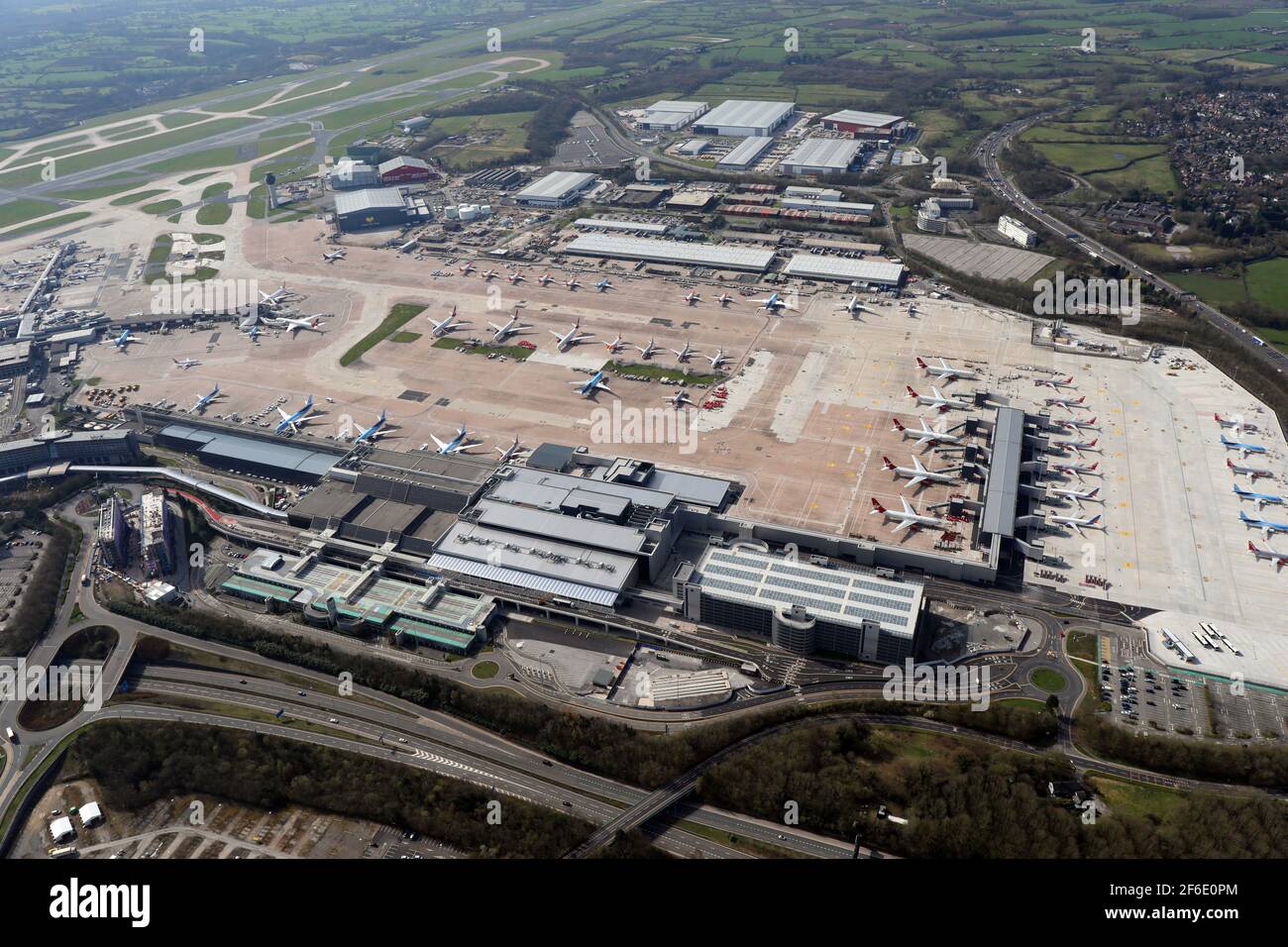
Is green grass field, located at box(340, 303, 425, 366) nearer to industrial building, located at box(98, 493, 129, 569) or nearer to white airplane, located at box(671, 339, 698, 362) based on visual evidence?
industrial building, located at box(98, 493, 129, 569)

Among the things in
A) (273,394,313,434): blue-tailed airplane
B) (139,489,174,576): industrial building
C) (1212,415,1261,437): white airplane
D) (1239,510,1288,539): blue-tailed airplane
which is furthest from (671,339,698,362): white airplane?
(1239,510,1288,539): blue-tailed airplane

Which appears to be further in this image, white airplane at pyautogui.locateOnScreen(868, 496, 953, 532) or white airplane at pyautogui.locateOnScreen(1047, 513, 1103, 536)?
white airplane at pyautogui.locateOnScreen(1047, 513, 1103, 536)

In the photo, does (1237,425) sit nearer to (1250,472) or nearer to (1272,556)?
(1250,472)

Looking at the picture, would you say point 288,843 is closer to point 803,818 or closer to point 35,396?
point 803,818

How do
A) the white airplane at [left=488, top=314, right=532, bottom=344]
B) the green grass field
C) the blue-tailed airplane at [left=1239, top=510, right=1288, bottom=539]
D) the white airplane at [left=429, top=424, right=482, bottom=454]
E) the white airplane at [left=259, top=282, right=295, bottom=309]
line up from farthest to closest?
1. the white airplane at [left=259, top=282, right=295, bottom=309]
2. the white airplane at [left=488, top=314, right=532, bottom=344]
3. the green grass field
4. the white airplane at [left=429, top=424, right=482, bottom=454]
5. the blue-tailed airplane at [left=1239, top=510, right=1288, bottom=539]

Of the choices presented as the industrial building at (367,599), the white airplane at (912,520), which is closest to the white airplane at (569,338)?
the industrial building at (367,599)
